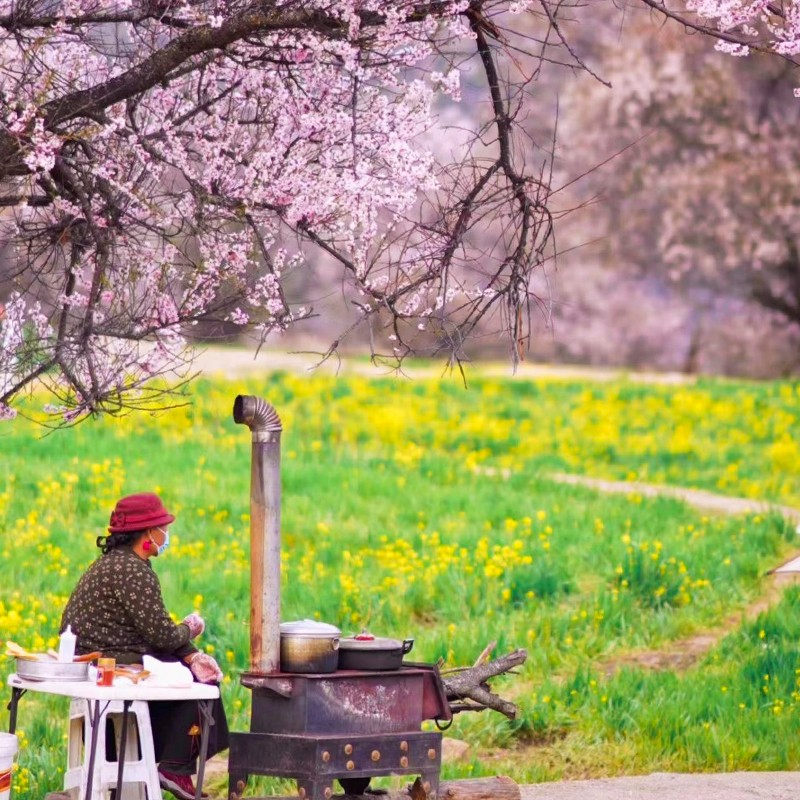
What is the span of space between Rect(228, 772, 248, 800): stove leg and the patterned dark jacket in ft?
1.90

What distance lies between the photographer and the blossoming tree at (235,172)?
6.12 metres

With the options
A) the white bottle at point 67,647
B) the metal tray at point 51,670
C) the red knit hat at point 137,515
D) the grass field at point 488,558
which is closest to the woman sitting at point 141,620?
the red knit hat at point 137,515

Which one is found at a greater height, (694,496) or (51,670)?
(51,670)

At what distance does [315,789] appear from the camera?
5816 millimetres

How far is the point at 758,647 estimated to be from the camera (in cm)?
945

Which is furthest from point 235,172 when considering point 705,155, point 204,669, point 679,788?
point 705,155

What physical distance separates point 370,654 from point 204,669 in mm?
689

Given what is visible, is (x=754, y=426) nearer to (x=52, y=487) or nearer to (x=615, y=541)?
(x=615, y=541)

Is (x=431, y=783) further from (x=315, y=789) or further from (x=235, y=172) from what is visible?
(x=235, y=172)

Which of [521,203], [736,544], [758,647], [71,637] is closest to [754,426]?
[736,544]

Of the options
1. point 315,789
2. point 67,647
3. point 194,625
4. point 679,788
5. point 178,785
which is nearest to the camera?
point 67,647

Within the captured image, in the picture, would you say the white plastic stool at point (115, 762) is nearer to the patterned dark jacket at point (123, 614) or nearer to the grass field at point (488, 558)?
the patterned dark jacket at point (123, 614)

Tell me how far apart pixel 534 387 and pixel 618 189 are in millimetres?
8156

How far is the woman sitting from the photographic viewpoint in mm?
5961
